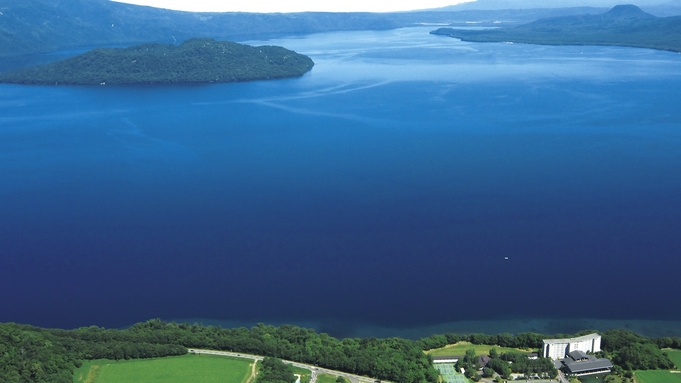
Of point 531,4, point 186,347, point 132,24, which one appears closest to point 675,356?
point 186,347

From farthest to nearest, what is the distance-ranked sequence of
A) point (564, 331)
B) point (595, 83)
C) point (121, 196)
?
point (595, 83), point (121, 196), point (564, 331)

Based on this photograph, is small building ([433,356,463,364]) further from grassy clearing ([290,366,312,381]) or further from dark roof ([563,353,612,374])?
grassy clearing ([290,366,312,381])

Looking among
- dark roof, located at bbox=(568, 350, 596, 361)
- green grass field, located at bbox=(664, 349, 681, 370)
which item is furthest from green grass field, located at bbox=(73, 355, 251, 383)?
green grass field, located at bbox=(664, 349, 681, 370)

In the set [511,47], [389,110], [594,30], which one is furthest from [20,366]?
[594,30]

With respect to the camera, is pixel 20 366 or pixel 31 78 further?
pixel 31 78

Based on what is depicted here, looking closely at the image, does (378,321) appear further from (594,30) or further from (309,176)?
(594,30)

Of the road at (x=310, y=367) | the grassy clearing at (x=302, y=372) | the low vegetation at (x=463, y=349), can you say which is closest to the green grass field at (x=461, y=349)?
the low vegetation at (x=463, y=349)

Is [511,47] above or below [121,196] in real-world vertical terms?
above
